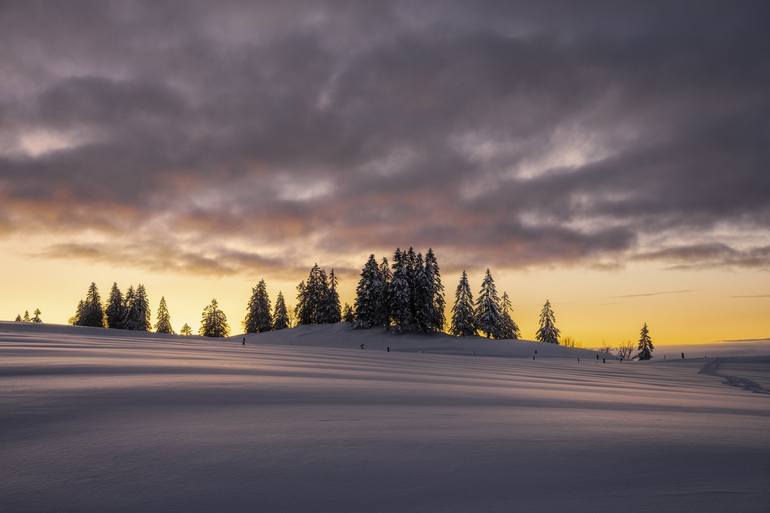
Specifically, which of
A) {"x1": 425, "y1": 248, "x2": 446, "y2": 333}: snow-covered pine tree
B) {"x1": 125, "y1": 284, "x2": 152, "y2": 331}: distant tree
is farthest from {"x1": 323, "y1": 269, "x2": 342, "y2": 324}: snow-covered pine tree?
{"x1": 125, "y1": 284, "x2": 152, "y2": 331}: distant tree

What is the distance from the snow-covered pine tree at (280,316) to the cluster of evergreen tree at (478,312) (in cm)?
3741

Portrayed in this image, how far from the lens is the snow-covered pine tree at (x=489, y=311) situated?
226ft

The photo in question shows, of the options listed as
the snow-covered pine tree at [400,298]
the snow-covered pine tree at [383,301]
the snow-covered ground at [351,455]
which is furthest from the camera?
the snow-covered pine tree at [383,301]

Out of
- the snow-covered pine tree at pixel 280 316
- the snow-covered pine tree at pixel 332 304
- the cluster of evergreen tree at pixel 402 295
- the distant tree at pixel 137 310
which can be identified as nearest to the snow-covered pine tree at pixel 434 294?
the cluster of evergreen tree at pixel 402 295

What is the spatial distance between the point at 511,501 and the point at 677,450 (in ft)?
5.50

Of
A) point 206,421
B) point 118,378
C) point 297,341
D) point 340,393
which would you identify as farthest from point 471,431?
point 297,341

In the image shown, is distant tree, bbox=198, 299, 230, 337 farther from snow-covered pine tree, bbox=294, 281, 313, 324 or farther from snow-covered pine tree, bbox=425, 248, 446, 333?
snow-covered pine tree, bbox=425, 248, 446, 333

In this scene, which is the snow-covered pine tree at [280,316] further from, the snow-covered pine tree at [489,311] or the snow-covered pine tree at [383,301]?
the snow-covered pine tree at [489,311]

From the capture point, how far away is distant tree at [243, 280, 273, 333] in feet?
295

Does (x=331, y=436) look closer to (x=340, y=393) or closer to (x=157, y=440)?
(x=157, y=440)

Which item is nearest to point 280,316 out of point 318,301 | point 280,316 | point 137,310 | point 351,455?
point 280,316

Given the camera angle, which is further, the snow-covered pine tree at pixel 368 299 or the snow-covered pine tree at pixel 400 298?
the snow-covered pine tree at pixel 368 299

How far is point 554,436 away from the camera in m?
3.21

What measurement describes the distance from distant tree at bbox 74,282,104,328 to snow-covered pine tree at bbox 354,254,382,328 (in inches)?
1978
